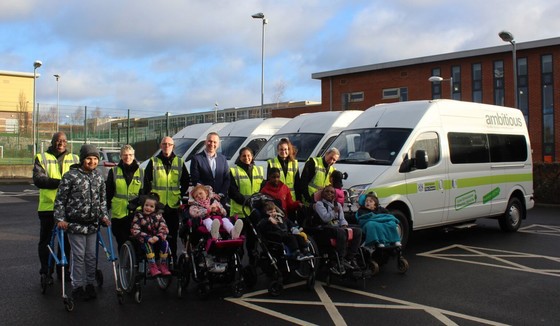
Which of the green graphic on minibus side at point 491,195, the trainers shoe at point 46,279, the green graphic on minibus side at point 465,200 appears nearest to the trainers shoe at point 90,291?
the trainers shoe at point 46,279

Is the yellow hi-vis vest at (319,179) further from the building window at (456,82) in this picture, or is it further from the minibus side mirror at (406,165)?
the building window at (456,82)

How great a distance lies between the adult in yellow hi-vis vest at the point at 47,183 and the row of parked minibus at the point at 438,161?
14.2 ft

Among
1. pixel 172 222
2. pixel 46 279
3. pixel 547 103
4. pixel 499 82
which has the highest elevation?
pixel 499 82

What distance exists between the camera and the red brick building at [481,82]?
1460 inches

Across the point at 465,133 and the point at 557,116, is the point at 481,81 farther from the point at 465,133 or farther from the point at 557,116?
the point at 465,133

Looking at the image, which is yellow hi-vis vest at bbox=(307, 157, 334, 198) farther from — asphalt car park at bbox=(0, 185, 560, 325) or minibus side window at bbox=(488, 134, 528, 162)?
minibus side window at bbox=(488, 134, 528, 162)

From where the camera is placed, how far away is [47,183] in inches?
249

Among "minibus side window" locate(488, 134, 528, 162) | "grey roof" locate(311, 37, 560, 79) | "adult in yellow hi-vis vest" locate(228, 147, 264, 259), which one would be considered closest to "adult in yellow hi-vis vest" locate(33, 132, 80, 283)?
"adult in yellow hi-vis vest" locate(228, 147, 264, 259)

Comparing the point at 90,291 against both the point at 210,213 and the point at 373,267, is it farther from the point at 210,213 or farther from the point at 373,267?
the point at 373,267

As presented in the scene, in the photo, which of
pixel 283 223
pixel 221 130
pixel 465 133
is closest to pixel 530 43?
pixel 221 130

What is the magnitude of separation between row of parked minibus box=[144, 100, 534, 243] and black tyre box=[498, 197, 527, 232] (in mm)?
22

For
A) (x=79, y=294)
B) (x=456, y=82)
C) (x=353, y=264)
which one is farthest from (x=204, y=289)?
(x=456, y=82)

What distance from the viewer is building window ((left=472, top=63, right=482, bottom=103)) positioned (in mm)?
40500

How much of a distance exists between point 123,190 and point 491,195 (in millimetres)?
7584
